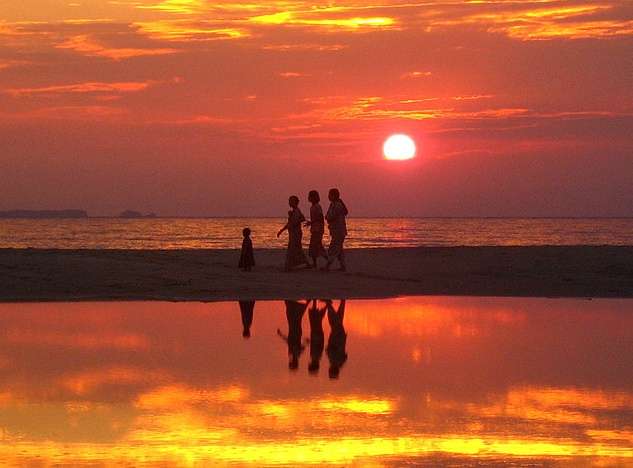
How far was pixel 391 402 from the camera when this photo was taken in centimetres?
1001

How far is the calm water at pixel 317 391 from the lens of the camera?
316 inches

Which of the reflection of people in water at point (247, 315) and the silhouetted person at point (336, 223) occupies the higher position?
the silhouetted person at point (336, 223)

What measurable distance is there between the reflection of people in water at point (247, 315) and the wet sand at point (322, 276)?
50.9 inches

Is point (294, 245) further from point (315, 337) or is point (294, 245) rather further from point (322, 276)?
point (315, 337)

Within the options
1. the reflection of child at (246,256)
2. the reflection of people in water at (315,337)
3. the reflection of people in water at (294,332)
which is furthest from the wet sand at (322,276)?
the reflection of people in water at (315,337)

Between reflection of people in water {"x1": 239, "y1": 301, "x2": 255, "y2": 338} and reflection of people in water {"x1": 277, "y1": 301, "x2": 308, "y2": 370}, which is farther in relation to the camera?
reflection of people in water {"x1": 239, "y1": 301, "x2": 255, "y2": 338}

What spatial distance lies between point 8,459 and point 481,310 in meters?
13.3

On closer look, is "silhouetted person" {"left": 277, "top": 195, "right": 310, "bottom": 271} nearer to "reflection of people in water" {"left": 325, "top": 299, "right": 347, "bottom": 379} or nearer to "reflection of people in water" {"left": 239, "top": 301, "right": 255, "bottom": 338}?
"reflection of people in water" {"left": 239, "top": 301, "right": 255, "bottom": 338}

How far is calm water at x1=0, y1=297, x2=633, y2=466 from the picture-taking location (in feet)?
26.3

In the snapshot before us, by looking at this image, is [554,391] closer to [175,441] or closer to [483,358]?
[483,358]

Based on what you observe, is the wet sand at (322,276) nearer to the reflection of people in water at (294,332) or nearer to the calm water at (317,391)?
the reflection of people in water at (294,332)

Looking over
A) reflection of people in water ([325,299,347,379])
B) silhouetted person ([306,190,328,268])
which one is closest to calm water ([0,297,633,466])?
reflection of people in water ([325,299,347,379])

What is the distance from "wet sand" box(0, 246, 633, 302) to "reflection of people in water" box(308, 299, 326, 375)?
3.32m

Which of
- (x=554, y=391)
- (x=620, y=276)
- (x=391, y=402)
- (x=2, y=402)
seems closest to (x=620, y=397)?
(x=554, y=391)
